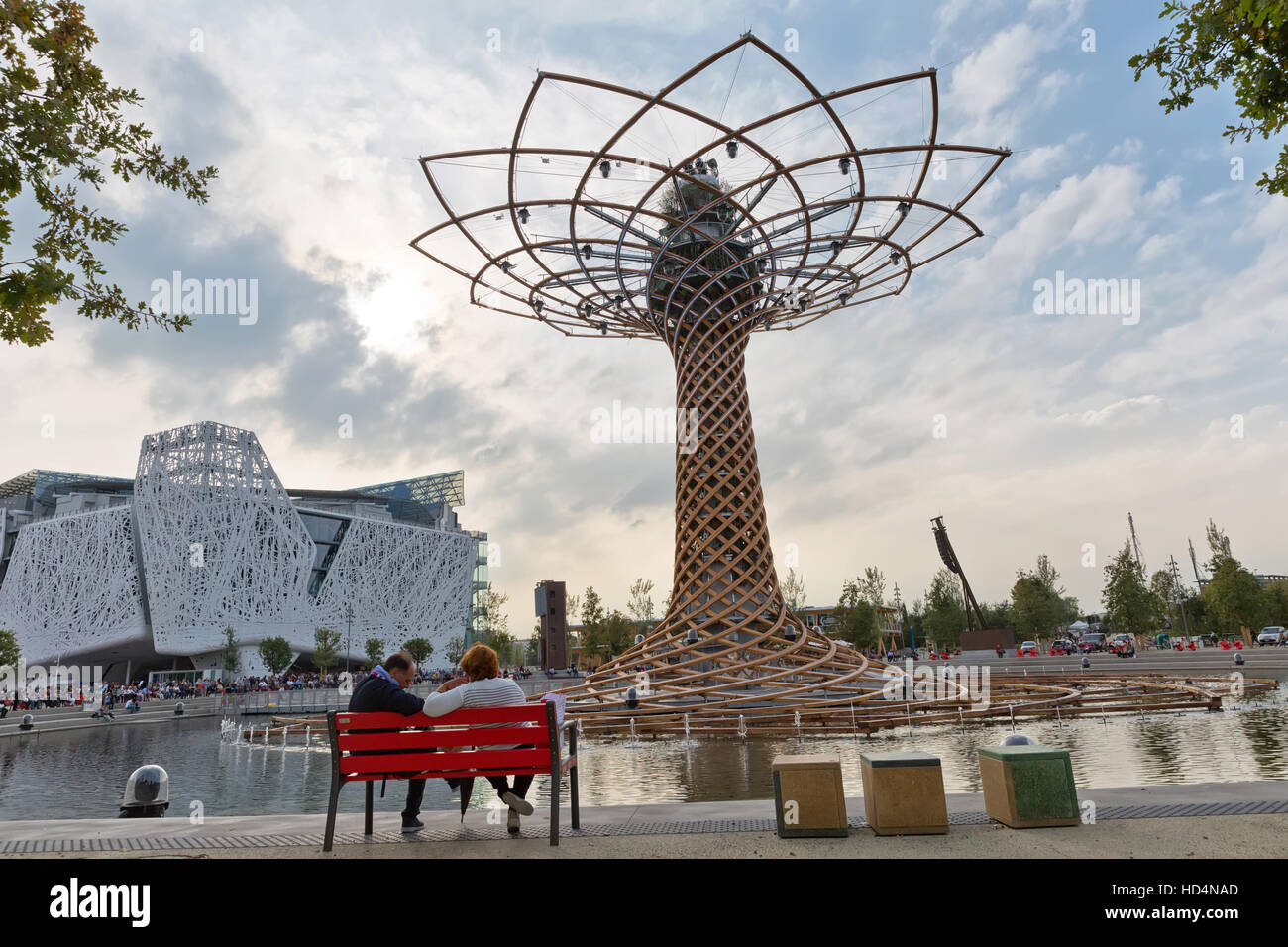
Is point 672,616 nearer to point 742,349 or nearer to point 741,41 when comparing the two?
point 742,349

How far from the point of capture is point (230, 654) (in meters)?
46.9

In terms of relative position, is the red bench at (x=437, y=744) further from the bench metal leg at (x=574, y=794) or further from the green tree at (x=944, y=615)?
the green tree at (x=944, y=615)

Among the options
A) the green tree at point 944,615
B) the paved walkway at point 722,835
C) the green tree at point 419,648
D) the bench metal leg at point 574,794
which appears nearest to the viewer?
the paved walkway at point 722,835

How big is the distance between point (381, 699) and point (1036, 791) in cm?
354

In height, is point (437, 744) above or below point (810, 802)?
above

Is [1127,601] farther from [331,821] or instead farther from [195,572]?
[195,572]

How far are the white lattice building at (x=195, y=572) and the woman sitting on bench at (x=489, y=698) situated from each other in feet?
173

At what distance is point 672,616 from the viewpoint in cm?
1752

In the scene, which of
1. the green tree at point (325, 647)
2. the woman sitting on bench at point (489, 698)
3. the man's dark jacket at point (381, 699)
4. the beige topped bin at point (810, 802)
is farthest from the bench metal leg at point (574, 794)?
the green tree at point (325, 647)

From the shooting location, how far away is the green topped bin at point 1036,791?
3.89 m

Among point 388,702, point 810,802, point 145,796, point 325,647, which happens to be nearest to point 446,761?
point 388,702
